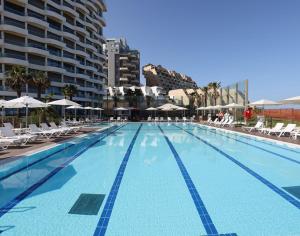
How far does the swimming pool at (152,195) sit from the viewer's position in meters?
4.61

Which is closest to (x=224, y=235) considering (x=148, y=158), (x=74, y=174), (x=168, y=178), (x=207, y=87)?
(x=168, y=178)

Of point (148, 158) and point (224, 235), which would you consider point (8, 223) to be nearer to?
point (224, 235)

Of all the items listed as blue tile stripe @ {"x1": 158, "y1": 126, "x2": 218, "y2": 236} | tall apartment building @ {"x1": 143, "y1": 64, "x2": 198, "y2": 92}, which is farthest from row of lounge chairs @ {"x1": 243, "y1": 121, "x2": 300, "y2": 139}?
tall apartment building @ {"x1": 143, "y1": 64, "x2": 198, "y2": 92}

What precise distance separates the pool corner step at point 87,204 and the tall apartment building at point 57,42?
107 feet

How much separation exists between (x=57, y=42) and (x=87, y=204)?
4369 centimetres

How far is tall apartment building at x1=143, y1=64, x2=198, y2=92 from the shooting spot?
10484cm

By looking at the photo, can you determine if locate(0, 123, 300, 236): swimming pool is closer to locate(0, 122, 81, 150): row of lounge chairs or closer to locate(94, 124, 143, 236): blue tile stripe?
locate(94, 124, 143, 236): blue tile stripe

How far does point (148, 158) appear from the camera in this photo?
10984 mm

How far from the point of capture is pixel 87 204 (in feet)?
18.6

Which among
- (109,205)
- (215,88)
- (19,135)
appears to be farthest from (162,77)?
(109,205)

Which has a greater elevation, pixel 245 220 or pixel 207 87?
pixel 207 87

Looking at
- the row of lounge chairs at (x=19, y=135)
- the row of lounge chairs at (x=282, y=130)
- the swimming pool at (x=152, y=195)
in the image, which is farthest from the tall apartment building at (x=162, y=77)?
the swimming pool at (x=152, y=195)

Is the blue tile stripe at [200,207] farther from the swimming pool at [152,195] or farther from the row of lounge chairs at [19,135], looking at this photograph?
the row of lounge chairs at [19,135]

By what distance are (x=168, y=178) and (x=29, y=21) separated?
39261 millimetres
